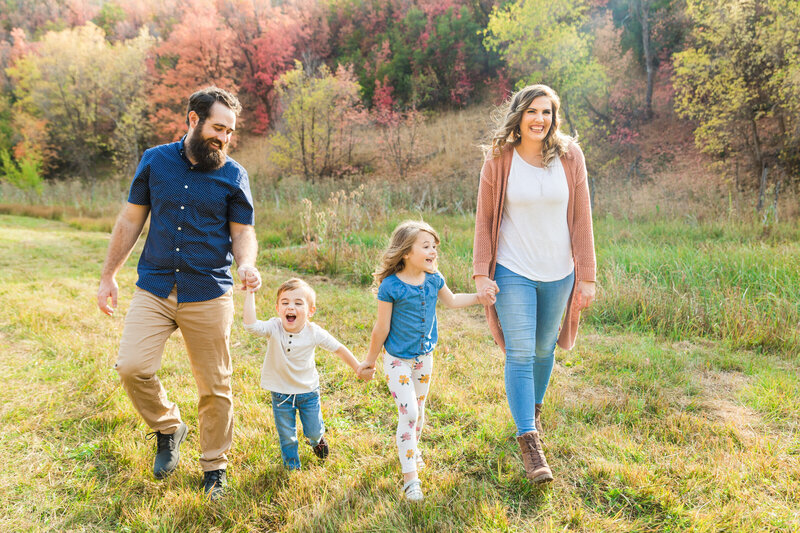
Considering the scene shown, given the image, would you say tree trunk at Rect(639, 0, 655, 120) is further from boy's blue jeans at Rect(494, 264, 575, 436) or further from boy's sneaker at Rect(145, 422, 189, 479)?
boy's sneaker at Rect(145, 422, 189, 479)

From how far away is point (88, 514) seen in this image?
2631mm

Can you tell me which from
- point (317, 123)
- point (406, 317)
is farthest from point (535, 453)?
point (317, 123)

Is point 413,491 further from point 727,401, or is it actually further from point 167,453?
point 727,401

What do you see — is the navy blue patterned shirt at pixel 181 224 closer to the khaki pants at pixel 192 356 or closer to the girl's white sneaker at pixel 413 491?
the khaki pants at pixel 192 356

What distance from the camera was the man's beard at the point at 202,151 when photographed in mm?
2711

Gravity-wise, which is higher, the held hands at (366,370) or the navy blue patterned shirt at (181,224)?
the navy blue patterned shirt at (181,224)

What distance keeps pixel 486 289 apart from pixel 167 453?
2.19 meters

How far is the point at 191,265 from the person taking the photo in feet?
8.84

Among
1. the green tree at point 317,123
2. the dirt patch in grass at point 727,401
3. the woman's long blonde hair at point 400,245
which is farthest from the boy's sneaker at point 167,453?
the green tree at point 317,123

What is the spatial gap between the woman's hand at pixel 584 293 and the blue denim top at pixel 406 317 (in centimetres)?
100

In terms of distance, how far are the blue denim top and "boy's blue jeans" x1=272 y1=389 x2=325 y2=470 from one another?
622 millimetres

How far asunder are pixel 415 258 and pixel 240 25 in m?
34.6

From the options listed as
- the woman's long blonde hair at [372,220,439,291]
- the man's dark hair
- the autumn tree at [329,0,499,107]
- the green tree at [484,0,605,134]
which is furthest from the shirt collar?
the autumn tree at [329,0,499,107]

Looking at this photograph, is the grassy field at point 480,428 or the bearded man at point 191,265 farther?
the bearded man at point 191,265
